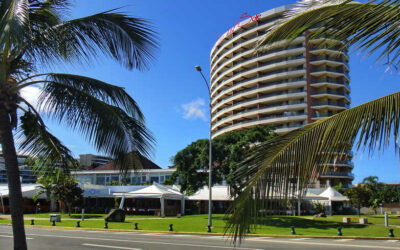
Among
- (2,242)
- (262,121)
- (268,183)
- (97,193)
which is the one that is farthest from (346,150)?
(262,121)

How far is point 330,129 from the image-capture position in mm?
4117

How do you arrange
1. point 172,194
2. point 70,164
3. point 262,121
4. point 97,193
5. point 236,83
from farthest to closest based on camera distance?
1. point 236,83
2. point 262,121
3. point 97,193
4. point 172,194
5. point 70,164

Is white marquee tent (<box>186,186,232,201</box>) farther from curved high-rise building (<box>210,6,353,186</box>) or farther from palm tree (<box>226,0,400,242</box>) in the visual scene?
curved high-rise building (<box>210,6,353,186</box>)

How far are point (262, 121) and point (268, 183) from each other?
72040mm

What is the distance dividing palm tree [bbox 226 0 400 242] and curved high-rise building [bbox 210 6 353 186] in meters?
67.4

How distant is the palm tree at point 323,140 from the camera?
3.85 meters

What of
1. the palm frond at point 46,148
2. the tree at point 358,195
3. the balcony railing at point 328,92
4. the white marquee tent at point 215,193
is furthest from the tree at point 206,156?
the balcony railing at point 328,92

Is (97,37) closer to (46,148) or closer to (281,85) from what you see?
(46,148)

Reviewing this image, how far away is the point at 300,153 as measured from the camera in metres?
4.10

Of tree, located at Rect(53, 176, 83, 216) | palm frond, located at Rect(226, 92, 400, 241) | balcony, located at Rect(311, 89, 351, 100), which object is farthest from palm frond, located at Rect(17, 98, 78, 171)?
balcony, located at Rect(311, 89, 351, 100)

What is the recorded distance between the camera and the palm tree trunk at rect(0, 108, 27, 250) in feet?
18.1

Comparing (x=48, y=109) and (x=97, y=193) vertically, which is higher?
(x=48, y=109)

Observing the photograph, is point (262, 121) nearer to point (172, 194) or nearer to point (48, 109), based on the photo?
point (172, 194)

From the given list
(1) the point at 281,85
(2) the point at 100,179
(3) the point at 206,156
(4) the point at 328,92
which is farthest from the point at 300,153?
(4) the point at 328,92
